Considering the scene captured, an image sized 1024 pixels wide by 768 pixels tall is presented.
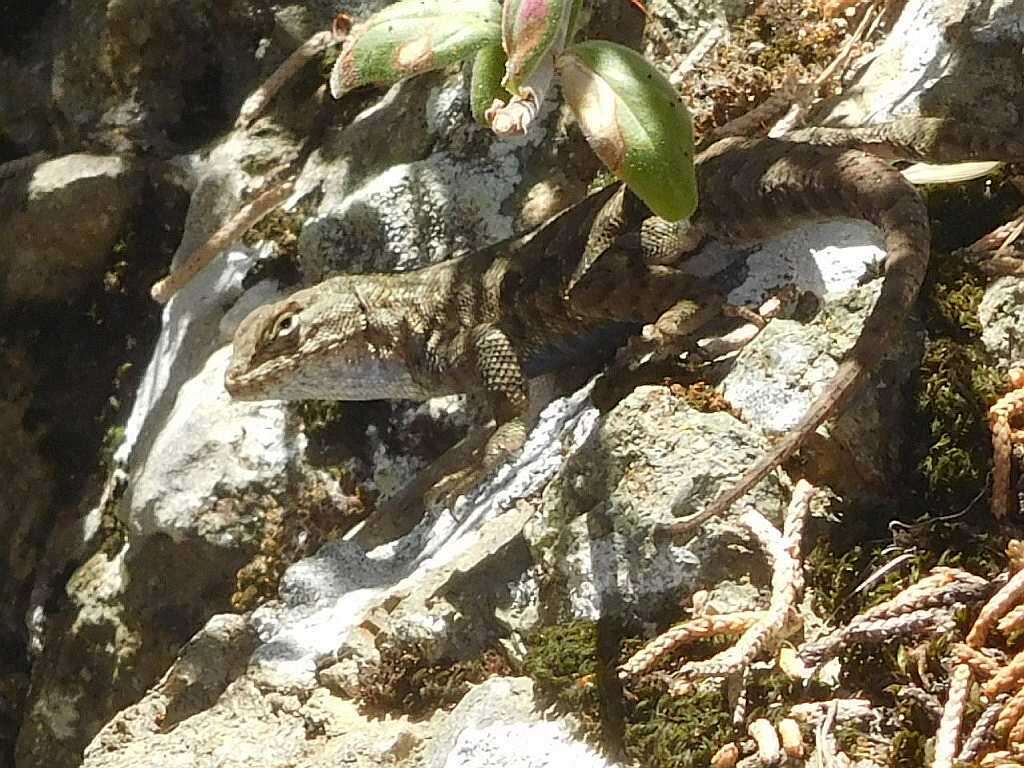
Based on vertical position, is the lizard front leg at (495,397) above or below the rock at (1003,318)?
below

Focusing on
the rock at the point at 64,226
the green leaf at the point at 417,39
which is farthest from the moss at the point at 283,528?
the rock at the point at 64,226

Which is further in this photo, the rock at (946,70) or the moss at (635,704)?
the rock at (946,70)

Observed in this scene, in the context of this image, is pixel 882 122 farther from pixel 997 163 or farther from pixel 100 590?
pixel 100 590

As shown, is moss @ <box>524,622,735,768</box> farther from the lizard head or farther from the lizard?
the lizard head

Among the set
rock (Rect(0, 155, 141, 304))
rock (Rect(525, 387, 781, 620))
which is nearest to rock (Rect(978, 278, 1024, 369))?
rock (Rect(525, 387, 781, 620))

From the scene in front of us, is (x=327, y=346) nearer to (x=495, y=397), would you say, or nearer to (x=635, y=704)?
(x=495, y=397)

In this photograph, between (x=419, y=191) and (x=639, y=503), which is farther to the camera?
(x=419, y=191)

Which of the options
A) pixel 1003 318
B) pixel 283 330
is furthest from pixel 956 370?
pixel 283 330

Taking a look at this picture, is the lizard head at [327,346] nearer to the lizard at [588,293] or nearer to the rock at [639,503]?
the lizard at [588,293]
